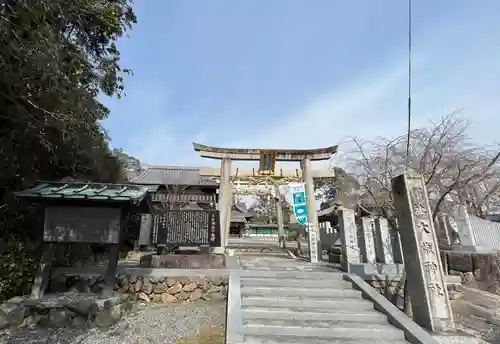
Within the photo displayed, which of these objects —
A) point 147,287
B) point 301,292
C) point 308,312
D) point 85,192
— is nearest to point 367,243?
point 301,292

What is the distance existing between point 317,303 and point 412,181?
3425 mm

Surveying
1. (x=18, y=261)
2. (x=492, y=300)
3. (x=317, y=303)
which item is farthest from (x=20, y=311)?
(x=492, y=300)

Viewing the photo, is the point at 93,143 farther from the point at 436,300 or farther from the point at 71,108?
the point at 436,300

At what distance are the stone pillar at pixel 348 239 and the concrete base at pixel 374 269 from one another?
7.2 inches

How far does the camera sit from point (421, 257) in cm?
565

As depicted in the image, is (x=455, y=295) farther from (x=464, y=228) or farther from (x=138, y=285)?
(x=138, y=285)

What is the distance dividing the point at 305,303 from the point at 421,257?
8.50 ft

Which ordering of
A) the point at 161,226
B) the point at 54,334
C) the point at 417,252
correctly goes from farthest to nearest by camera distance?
the point at 161,226 < the point at 417,252 < the point at 54,334

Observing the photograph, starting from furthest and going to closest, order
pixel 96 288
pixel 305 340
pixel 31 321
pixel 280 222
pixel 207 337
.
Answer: pixel 280 222
pixel 96 288
pixel 31 321
pixel 207 337
pixel 305 340

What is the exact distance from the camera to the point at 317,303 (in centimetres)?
600

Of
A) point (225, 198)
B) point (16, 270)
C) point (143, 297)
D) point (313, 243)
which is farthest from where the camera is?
point (225, 198)

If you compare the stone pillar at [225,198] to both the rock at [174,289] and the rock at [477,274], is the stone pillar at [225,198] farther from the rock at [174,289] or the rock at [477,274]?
the rock at [477,274]

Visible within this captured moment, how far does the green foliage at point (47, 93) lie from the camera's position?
466 centimetres

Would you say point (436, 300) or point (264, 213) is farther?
point (264, 213)
